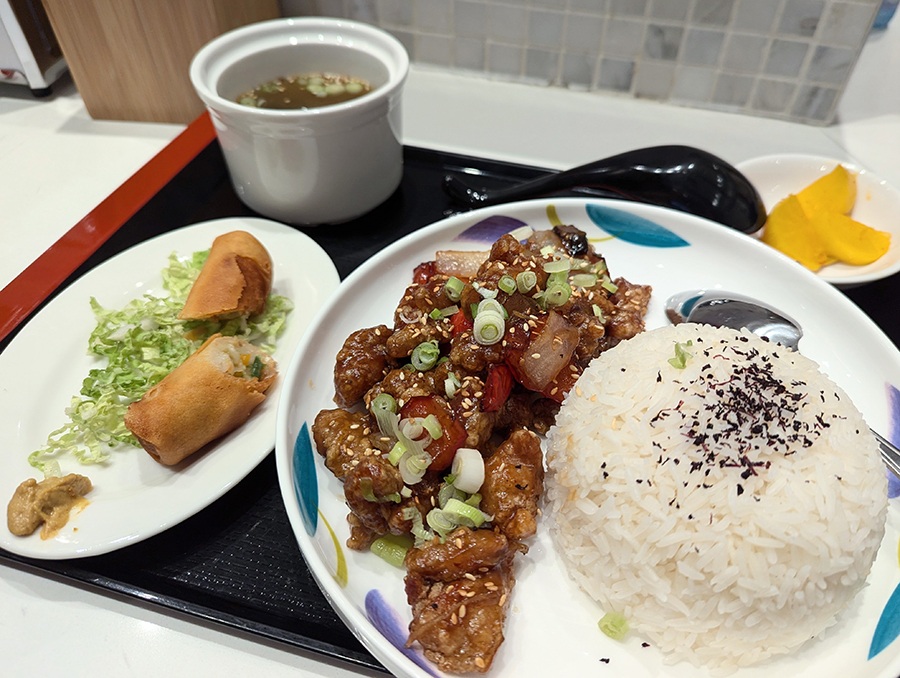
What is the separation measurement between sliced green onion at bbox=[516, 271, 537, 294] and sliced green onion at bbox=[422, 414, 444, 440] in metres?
0.44

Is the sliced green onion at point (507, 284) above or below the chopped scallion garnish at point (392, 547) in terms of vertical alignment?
above

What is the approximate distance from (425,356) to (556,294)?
0.39 m

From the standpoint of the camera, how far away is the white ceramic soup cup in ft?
7.08

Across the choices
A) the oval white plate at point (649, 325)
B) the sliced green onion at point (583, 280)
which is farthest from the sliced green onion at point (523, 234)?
the sliced green onion at point (583, 280)

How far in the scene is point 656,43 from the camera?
305cm

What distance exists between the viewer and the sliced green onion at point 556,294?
168 centimetres

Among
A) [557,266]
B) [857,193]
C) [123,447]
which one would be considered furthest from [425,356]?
[857,193]

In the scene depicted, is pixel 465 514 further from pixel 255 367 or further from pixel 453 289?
pixel 255 367

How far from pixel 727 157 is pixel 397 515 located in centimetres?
251

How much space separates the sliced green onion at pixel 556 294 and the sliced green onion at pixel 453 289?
0.80 feet

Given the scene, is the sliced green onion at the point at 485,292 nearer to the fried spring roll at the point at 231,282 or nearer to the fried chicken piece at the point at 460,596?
the fried chicken piece at the point at 460,596

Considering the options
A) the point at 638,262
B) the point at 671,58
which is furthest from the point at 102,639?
the point at 671,58

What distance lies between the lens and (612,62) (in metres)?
3.20

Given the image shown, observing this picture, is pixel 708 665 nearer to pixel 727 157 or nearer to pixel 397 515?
pixel 397 515
